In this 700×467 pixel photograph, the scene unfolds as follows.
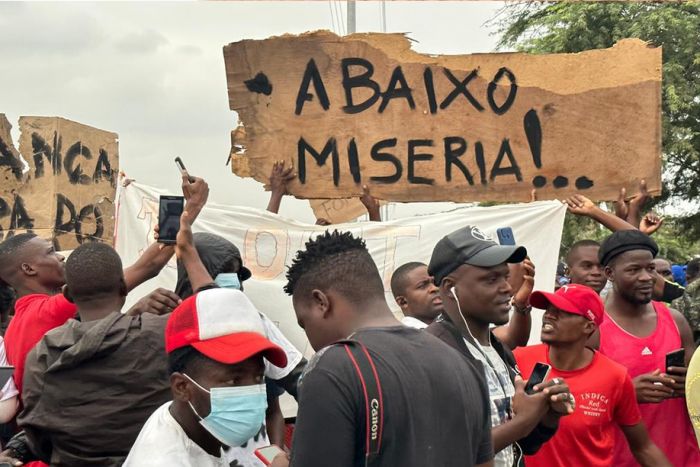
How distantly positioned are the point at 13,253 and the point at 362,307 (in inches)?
106

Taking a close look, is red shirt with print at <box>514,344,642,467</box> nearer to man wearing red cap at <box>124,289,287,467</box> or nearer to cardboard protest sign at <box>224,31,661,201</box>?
cardboard protest sign at <box>224,31,661,201</box>

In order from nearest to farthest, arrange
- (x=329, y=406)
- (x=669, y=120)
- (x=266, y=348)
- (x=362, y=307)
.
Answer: (x=329, y=406) < (x=362, y=307) < (x=266, y=348) < (x=669, y=120)

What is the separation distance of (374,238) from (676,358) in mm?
2258

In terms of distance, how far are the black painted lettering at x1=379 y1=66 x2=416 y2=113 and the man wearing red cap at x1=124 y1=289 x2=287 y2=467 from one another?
3.00 m

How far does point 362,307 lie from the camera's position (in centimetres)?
243

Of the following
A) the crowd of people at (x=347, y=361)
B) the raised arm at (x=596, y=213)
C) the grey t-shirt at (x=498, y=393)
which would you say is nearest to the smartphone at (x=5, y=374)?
the crowd of people at (x=347, y=361)

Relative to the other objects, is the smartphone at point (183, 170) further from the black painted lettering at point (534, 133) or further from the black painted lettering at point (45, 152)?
the black painted lettering at point (45, 152)

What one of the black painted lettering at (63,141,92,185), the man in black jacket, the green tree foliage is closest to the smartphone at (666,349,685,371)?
the man in black jacket

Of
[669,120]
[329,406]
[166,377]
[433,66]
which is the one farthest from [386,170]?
[669,120]

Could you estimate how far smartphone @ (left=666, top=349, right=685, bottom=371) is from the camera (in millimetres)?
4398

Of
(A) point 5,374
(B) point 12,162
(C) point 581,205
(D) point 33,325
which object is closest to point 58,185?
(B) point 12,162

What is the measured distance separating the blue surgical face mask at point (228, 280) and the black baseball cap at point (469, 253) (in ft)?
3.52

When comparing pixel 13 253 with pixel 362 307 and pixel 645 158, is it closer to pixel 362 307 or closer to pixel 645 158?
pixel 362 307

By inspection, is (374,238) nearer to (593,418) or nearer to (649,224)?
(649,224)
